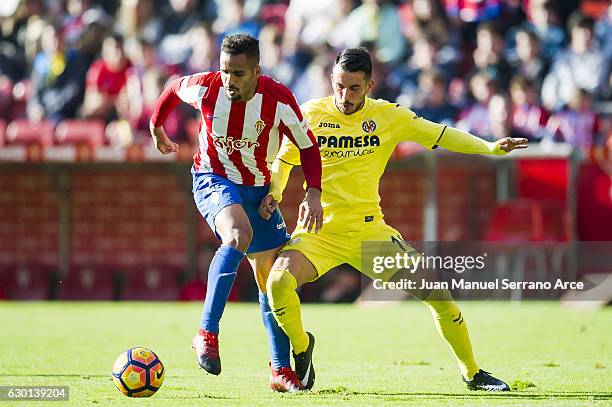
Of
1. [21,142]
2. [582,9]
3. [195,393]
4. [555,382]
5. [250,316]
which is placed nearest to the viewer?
[195,393]

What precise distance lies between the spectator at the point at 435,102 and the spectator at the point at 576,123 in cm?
129

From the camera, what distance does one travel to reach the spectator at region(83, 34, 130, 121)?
1673cm

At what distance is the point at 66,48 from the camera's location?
17922mm

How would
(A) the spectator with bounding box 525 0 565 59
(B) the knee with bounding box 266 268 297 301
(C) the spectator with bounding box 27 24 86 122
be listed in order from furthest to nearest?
(C) the spectator with bounding box 27 24 86 122 → (A) the spectator with bounding box 525 0 565 59 → (B) the knee with bounding box 266 268 297 301

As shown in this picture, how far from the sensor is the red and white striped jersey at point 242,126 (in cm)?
766

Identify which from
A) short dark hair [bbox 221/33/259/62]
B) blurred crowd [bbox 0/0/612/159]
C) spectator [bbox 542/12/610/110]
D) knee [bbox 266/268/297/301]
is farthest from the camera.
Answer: spectator [bbox 542/12/610/110]

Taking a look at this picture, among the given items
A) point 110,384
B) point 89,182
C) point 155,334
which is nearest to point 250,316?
point 155,334

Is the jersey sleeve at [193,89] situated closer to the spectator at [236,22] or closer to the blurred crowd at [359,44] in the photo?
the blurred crowd at [359,44]

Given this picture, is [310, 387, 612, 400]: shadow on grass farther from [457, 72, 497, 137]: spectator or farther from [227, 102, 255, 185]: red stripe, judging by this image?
[457, 72, 497, 137]: spectator

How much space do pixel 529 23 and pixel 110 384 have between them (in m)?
11.0

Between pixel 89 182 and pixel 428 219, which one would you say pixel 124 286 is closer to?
pixel 89 182

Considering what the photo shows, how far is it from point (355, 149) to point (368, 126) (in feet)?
0.57

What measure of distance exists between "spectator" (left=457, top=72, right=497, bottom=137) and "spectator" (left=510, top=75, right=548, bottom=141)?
0.32m

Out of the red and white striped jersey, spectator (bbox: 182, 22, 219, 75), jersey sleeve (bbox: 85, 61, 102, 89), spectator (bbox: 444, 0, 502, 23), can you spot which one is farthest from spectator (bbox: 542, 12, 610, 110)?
the red and white striped jersey
